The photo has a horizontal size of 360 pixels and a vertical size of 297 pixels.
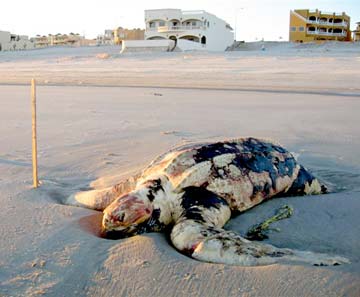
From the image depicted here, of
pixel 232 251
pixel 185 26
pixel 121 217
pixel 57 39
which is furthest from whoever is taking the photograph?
pixel 57 39

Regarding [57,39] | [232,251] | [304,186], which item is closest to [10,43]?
[57,39]

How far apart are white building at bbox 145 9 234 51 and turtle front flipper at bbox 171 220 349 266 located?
4159cm

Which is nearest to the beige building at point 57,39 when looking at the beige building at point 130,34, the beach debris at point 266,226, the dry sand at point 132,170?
the beige building at point 130,34

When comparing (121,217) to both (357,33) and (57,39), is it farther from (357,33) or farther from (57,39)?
(57,39)

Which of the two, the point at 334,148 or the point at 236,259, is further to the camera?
the point at 334,148

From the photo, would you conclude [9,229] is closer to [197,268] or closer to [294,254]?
[197,268]

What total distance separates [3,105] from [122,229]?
7.24 meters

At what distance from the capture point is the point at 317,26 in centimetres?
5441

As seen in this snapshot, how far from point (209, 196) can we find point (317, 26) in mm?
55755

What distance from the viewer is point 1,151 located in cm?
502

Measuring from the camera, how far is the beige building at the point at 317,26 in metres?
52.8

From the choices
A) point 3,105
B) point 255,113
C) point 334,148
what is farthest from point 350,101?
point 3,105

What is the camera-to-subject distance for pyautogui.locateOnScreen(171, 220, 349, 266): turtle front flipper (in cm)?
232

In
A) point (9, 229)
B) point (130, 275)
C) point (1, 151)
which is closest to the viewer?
point (130, 275)
